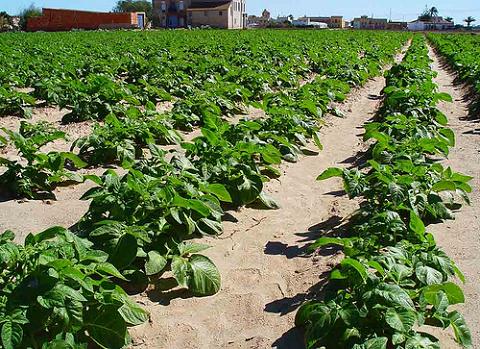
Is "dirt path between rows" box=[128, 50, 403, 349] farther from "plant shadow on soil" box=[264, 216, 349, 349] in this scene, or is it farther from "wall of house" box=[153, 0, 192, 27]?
"wall of house" box=[153, 0, 192, 27]

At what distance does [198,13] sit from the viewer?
81.8 meters

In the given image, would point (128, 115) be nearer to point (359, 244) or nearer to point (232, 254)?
point (232, 254)

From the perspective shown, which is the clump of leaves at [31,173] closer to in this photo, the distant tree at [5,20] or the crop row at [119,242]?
the crop row at [119,242]

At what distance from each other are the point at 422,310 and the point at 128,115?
605 cm

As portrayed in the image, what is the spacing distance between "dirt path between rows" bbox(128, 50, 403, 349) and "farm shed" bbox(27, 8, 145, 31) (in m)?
66.8

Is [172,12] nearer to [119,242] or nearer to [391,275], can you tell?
[119,242]

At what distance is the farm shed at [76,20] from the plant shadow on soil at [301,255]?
2655 inches

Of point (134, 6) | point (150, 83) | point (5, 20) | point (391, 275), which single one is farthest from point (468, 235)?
point (134, 6)

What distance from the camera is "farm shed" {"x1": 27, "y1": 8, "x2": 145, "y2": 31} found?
6925 centimetres

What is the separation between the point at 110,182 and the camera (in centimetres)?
436

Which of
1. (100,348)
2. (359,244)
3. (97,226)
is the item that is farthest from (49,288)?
(359,244)

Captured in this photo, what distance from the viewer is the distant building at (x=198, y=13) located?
8012cm

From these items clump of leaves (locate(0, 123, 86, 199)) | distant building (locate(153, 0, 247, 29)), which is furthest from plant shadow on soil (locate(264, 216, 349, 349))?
distant building (locate(153, 0, 247, 29))

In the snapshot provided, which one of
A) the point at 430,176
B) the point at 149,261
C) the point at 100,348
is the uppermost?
the point at 430,176
